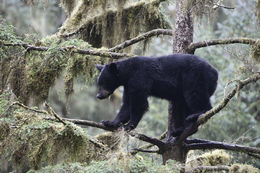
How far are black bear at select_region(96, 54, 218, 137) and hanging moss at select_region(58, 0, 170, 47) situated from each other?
1306 mm

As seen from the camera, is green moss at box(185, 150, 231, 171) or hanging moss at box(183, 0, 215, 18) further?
green moss at box(185, 150, 231, 171)

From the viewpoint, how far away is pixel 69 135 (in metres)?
4.71

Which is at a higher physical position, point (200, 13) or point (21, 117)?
point (200, 13)

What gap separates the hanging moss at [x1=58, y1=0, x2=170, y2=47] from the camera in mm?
7254

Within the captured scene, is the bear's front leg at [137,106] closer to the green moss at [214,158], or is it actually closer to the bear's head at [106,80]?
the bear's head at [106,80]

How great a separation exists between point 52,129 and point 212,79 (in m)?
2.37

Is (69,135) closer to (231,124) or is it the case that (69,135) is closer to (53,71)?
(53,71)

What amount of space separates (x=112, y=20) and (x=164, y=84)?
2.09 m

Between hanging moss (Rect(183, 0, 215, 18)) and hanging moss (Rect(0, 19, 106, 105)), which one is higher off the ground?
hanging moss (Rect(183, 0, 215, 18))

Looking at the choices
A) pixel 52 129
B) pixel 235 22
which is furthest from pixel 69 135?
pixel 235 22

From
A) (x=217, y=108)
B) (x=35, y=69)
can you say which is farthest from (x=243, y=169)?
(x=35, y=69)

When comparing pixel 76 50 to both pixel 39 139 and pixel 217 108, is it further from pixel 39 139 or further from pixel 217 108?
pixel 217 108

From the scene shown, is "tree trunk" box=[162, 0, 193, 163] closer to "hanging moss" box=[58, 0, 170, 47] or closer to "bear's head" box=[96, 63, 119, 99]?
"hanging moss" box=[58, 0, 170, 47]

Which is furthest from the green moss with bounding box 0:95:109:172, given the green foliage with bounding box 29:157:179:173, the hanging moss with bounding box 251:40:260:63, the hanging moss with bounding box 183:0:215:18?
the hanging moss with bounding box 183:0:215:18
